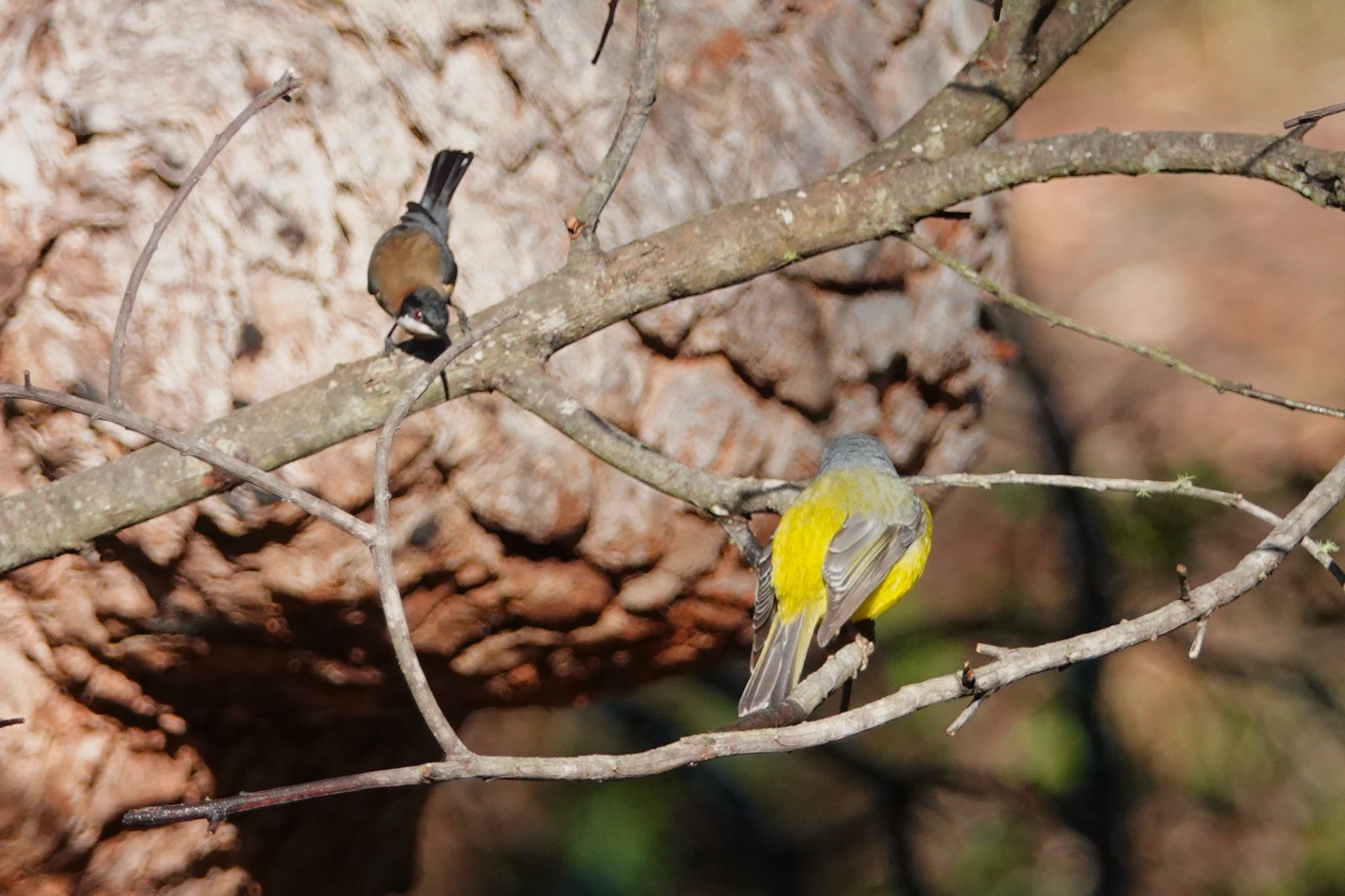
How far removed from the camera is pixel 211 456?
2.04m

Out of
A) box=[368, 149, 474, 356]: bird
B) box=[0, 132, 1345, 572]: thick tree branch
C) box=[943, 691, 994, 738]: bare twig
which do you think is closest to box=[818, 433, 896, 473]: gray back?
box=[0, 132, 1345, 572]: thick tree branch

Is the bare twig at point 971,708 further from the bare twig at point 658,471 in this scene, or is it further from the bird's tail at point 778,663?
the bird's tail at point 778,663

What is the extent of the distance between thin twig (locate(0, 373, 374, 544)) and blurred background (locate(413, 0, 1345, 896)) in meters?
3.39

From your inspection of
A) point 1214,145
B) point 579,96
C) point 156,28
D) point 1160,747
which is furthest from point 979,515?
point 156,28

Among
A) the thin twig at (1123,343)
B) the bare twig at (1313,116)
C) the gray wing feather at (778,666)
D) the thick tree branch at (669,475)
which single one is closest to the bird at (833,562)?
the gray wing feather at (778,666)

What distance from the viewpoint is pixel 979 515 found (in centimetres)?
561

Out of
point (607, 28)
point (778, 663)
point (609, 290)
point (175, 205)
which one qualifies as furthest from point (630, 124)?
point (778, 663)

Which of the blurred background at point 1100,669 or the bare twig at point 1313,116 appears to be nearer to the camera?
the bare twig at point 1313,116

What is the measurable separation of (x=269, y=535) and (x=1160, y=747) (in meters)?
3.83

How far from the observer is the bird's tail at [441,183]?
3.79 m

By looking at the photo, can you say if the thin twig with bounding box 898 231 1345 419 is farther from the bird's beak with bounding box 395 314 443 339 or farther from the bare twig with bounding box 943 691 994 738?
the bird's beak with bounding box 395 314 443 339

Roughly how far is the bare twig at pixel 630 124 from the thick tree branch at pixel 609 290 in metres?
0.12

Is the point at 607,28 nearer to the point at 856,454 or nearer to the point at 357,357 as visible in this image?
the point at 357,357

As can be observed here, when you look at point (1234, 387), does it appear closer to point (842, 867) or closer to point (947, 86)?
point (947, 86)
